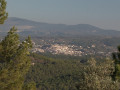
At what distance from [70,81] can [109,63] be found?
259ft

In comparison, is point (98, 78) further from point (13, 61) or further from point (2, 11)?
point (2, 11)

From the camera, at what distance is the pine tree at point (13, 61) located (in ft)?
65.7

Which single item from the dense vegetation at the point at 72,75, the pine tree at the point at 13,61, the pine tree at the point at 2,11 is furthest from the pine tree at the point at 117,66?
the pine tree at the point at 2,11

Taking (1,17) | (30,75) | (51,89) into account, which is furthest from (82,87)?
(30,75)

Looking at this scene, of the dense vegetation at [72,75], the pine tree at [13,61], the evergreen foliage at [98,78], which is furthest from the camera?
the pine tree at [13,61]

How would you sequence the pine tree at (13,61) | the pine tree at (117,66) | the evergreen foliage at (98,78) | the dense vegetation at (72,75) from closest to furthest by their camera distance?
1. the evergreen foliage at (98,78)
2. the dense vegetation at (72,75)
3. the pine tree at (13,61)
4. the pine tree at (117,66)

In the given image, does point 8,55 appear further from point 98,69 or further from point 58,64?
point 58,64

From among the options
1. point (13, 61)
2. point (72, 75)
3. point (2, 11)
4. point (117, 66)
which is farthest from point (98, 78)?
point (72, 75)

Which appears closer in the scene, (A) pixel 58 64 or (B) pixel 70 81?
(B) pixel 70 81

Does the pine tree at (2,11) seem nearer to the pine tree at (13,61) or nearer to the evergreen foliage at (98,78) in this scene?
the pine tree at (13,61)

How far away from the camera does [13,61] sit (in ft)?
67.6

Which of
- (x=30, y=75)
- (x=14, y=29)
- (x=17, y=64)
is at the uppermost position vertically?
(x=14, y=29)

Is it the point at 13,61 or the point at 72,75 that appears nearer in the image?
the point at 13,61

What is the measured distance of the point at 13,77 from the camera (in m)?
20.2
